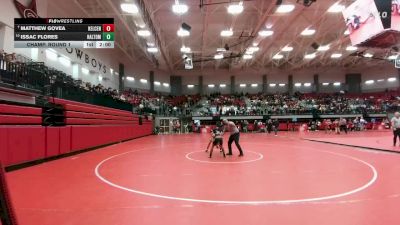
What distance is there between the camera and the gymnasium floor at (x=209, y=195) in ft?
13.8

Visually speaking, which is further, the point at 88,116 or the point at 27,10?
the point at 27,10

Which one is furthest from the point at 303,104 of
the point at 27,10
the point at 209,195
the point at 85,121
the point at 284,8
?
the point at 209,195

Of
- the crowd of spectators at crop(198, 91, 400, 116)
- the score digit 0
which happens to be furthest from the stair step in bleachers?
the crowd of spectators at crop(198, 91, 400, 116)

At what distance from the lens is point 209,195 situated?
5.53m

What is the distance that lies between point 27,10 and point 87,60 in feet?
34.0

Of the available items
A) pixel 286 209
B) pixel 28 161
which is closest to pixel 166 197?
pixel 286 209

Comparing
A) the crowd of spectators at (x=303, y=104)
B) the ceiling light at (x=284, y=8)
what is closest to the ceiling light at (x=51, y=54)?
the ceiling light at (x=284, y=8)

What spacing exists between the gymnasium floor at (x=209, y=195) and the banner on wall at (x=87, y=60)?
17.8 metres

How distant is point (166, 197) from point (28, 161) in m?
6.39

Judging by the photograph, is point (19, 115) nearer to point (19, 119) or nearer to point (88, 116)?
point (19, 119)

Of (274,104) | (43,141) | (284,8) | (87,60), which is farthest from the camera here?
(274,104)

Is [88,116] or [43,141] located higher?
[88,116]

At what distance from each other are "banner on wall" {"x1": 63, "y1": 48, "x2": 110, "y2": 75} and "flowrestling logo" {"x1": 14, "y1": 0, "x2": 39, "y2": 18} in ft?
18.4

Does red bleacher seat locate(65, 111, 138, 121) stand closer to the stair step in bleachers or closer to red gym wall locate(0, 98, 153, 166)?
red gym wall locate(0, 98, 153, 166)
